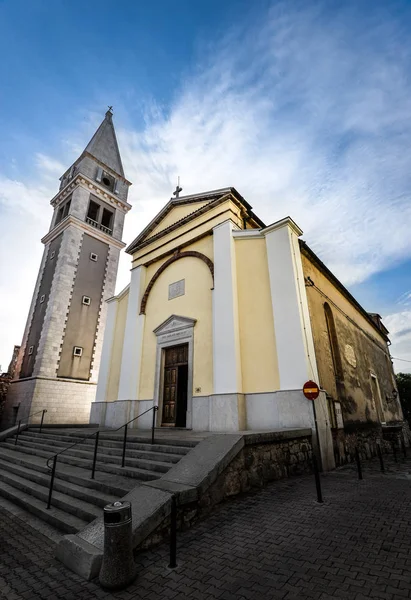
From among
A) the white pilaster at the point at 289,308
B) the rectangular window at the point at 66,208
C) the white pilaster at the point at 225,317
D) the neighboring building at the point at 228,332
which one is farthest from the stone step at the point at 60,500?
the rectangular window at the point at 66,208

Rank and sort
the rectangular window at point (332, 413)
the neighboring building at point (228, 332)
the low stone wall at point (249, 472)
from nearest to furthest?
1. the low stone wall at point (249, 472)
2. the neighboring building at point (228, 332)
3. the rectangular window at point (332, 413)

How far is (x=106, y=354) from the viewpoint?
13664mm

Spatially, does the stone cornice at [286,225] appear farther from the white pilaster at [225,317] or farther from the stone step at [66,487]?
the stone step at [66,487]

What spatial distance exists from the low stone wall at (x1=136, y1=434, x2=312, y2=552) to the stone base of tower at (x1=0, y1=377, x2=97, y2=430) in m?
12.7

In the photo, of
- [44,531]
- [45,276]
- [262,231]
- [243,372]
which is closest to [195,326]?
[243,372]

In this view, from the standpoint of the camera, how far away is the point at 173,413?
1062 cm

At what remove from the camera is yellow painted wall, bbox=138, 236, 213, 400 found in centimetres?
991

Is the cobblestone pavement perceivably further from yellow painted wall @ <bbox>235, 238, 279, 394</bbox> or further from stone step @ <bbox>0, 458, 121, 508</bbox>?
yellow painted wall @ <bbox>235, 238, 279, 394</bbox>

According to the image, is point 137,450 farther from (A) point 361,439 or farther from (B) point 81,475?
(A) point 361,439

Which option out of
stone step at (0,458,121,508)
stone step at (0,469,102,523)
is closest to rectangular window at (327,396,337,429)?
stone step at (0,458,121,508)

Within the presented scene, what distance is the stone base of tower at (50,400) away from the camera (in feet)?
49.7

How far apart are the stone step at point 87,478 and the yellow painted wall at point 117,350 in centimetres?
523

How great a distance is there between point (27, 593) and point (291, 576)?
2456 mm

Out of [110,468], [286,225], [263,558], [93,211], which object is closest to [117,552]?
[263,558]
